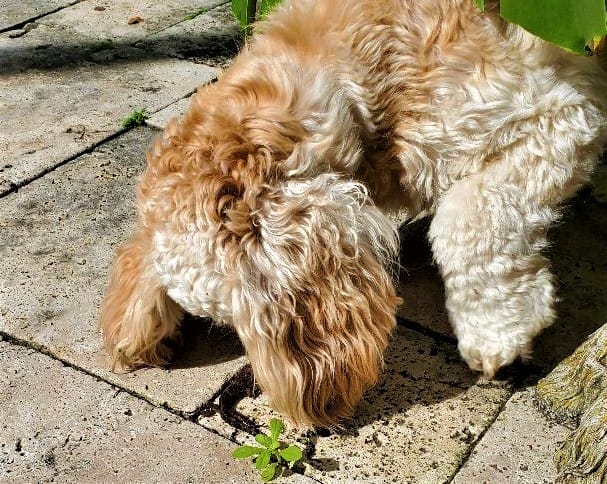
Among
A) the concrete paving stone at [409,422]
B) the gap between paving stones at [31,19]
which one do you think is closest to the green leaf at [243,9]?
the concrete paving stone at [409,422]

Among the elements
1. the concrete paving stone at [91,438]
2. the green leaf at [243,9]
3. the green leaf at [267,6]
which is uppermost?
the green leaf at [267,6]

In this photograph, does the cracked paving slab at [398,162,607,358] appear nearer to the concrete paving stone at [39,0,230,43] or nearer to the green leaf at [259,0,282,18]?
the green leaf at [259,0,282,18]

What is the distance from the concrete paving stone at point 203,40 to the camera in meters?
5.56

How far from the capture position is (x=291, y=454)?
9.12 ft

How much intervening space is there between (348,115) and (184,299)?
823 mm

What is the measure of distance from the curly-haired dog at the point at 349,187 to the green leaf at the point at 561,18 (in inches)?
21.7

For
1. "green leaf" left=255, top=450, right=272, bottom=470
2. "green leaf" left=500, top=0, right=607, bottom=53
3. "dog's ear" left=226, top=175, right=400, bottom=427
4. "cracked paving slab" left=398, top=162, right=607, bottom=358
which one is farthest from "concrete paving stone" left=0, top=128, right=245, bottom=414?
"green leaf" left=500, top=0, right=607, bottom=53

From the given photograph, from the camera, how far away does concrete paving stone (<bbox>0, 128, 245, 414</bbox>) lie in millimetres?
3199

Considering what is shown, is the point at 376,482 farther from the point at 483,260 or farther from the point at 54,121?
the point at 54,121

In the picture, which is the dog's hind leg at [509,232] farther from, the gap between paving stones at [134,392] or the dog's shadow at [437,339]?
the gap between paving stones at [134,392]

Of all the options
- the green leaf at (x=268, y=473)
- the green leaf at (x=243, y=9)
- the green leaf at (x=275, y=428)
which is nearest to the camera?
the green leaf at (x=268, y=473)

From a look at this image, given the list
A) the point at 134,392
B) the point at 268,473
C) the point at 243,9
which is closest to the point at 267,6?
the point at 243,9

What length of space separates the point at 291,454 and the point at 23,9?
4586 millimetres

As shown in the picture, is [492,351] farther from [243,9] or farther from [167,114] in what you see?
[167,114]
